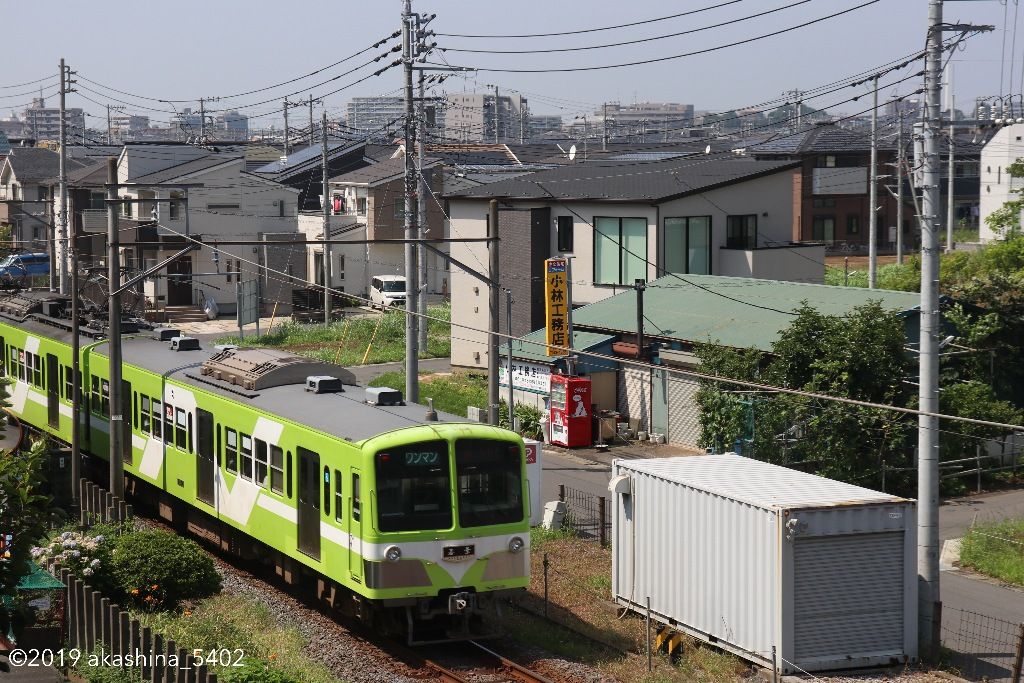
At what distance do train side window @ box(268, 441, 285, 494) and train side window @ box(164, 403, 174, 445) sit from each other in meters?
3.73

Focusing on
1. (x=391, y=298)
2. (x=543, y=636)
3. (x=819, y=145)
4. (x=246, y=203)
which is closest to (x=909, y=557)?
(x=543, y=636)

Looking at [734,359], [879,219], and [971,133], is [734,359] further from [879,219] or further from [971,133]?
[971,133]

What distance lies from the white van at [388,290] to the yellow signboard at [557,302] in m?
21.7

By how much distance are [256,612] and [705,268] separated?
20.0 metres

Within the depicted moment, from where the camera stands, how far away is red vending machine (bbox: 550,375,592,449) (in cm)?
2639

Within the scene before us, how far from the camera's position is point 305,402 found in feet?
50.7

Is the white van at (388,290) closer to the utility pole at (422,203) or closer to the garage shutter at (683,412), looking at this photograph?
the utility pole at (422,203)

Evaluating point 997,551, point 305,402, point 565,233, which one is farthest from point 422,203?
point 997,551

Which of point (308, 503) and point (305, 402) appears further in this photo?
point (305, 402)

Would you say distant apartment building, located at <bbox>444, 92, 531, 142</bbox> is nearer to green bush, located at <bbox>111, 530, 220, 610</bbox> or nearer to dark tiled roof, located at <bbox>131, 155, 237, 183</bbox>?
dark tiled roof, located at <bbox>131, 155, 237, 183</bbox>

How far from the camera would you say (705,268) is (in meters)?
32.7

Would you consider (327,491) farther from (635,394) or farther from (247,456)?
(635,394)

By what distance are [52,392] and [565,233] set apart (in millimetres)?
14226

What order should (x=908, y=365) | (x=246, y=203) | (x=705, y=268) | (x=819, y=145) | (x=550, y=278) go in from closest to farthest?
(x=908, y=365)
(x=550, y=278)
(x=705, y=268)
(x=246, y=203)
(x=819, y=145)
